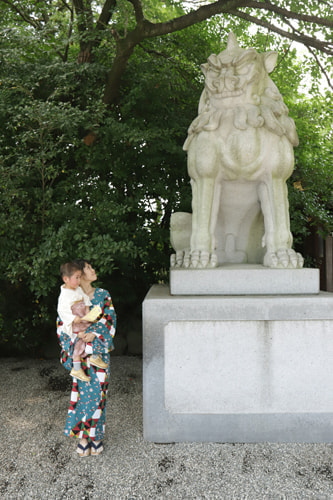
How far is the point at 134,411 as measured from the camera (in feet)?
10.3

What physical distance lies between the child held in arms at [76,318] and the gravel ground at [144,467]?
1.72 feet

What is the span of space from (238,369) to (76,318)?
3.64ft

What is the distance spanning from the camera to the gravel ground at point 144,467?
6.71ft

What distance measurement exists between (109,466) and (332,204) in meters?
4.69

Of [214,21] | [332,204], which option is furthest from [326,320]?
[214,21]

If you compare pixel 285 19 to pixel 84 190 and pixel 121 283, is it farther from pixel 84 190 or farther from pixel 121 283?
pixel 121 283

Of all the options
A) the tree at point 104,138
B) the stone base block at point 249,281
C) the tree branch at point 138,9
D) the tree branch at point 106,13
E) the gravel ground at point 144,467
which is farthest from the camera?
the tree branch at point 106,13

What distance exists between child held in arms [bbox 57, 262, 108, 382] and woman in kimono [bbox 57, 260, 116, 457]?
0.12 feet

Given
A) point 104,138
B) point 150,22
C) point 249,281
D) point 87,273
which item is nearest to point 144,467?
point 87,273

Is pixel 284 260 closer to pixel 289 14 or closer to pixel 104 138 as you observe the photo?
pixel 104 138

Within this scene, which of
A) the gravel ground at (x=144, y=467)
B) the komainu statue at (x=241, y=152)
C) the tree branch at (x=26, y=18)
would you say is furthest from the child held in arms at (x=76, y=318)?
the tree branch at (x=26, y=18)

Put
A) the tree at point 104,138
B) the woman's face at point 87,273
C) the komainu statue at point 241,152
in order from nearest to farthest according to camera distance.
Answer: the woman's face at point 87,273 < the komainu statue at point 241,152 < the tree at point 104,138

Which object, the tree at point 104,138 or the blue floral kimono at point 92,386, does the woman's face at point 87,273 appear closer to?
the blue floral kimono at point 92,386

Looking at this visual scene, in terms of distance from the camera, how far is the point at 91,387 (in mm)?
2410
